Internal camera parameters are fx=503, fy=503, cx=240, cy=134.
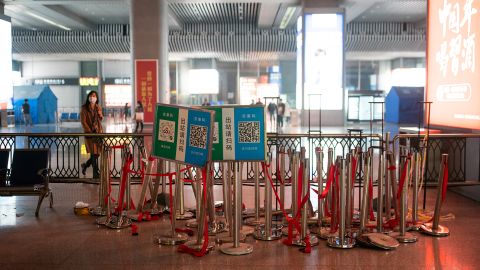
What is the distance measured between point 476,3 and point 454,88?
137 centimetres

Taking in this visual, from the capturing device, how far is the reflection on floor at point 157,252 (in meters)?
4.48

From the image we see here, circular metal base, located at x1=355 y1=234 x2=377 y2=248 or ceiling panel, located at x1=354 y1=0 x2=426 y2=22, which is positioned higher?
ceiling panel, located at x1=354 y1=0 x2=426 y2=22

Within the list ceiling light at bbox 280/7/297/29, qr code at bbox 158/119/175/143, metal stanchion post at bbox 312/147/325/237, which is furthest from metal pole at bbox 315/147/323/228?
ceiling light at bbox 280/7/297/29

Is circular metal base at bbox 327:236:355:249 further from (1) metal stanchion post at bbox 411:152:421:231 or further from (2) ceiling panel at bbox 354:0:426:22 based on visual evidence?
(2) ceiling panel at bbox 354:0:426:22

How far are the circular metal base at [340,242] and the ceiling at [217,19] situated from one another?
1624cm

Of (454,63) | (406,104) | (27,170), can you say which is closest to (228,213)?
(27,170)

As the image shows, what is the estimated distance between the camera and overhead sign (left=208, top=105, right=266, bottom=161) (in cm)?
492

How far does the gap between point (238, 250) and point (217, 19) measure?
22.3 metres

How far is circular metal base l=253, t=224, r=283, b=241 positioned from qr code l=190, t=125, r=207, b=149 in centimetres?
129

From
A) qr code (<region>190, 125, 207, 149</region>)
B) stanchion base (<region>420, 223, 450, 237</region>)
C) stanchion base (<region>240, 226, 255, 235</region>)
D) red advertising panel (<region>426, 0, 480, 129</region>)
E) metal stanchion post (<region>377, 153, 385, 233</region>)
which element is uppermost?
red advertising panel (<region>426, 0, 480, 129</region>)

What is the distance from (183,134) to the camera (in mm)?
4906

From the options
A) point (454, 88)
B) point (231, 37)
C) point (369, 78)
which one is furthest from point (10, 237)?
point (369, 78)

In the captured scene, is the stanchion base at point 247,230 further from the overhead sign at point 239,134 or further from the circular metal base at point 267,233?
the overhead sign at point 239,134

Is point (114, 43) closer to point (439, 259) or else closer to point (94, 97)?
point (94, 97)
